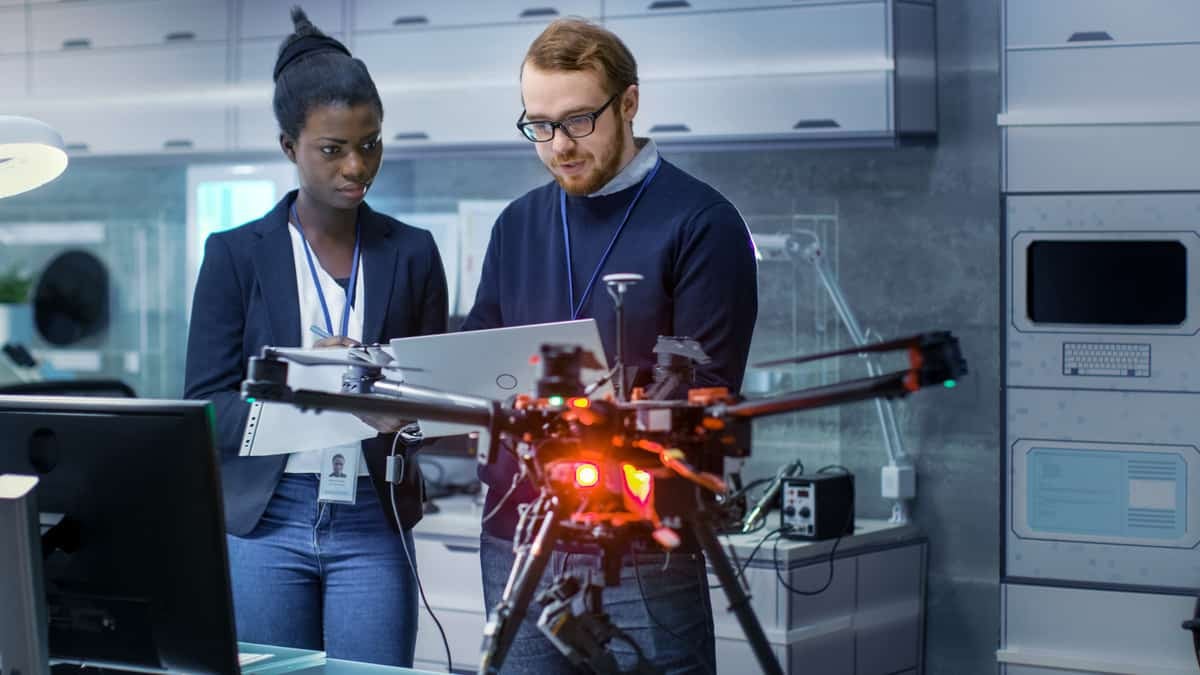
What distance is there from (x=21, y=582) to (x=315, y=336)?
2.90 ft

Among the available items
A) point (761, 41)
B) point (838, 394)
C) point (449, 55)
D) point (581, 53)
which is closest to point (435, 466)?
point (449, 55)

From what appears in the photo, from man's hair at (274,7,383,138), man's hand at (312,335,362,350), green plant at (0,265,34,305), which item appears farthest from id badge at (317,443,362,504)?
green plant at (0,265,34,305)

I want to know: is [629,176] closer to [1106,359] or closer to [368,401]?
[368,401]

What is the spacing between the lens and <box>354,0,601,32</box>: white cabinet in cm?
403

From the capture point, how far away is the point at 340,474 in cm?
229

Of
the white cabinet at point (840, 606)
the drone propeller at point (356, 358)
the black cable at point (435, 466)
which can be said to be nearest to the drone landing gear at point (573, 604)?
the drone propeller at point (356, 358)

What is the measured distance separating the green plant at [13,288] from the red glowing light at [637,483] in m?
4.57

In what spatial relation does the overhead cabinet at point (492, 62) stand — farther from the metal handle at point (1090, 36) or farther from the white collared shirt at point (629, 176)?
the white collared shirt at point (629, 176)

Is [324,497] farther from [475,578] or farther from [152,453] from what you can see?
[475,578]

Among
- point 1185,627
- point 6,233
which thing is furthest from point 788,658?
point 6,233

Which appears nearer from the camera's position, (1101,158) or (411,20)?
(1101,158)

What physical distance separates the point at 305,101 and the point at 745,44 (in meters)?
1.70

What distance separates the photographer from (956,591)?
13.1 ft

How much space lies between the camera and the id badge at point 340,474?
228 centimetres
